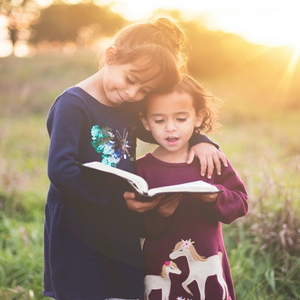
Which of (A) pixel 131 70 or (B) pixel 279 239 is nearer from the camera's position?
(A) pixel 131 70

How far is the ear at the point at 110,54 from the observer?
196cm

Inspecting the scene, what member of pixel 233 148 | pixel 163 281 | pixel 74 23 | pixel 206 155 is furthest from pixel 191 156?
pixel 74 23

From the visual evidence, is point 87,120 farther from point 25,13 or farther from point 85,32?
point 85,32

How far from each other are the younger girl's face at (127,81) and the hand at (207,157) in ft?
1.29

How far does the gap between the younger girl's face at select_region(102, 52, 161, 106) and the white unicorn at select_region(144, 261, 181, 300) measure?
840 mm

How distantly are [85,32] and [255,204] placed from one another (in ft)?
101

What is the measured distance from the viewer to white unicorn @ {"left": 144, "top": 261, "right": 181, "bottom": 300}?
1.93 meters

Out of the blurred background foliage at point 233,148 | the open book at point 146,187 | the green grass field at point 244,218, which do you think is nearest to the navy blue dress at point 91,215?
the open book at point 146,187

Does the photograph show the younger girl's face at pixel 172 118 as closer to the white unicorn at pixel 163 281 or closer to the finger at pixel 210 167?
the finger at pixel 210 167

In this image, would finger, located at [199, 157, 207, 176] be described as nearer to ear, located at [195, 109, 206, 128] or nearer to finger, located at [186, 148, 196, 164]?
finger, located at [186, 148, 196, 164]

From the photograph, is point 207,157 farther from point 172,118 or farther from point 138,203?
point 138,203

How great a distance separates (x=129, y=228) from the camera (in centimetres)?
205

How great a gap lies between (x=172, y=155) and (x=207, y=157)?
186mm

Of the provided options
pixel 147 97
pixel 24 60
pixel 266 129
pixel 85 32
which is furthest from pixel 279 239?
pixel 85 32
